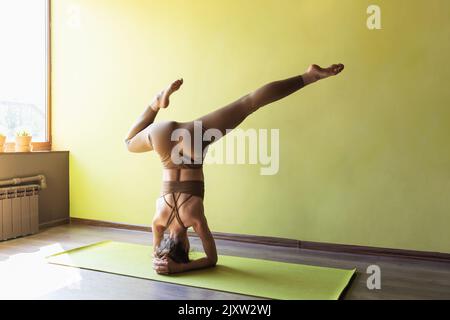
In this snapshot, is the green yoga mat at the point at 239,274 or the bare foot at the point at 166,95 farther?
the bare foot at the point at 166,95

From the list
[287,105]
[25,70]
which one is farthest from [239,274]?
[25,70]

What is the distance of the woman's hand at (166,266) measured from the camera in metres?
2.80

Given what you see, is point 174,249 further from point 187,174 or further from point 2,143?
point 2,143

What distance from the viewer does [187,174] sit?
2969 mm

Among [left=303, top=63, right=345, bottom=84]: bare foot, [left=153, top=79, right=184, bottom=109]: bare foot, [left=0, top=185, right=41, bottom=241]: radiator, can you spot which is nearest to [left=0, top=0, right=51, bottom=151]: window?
[left=0, top=185, right=41, bottom=241]: radiator

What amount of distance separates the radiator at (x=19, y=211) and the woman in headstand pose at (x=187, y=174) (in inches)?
70.2

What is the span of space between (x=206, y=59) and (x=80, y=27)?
1.59 m

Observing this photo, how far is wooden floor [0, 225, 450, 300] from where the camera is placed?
250 cm

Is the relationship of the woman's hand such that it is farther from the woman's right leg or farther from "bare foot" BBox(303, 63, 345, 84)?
"bare foot" BBox(303, 63, 345, 84)

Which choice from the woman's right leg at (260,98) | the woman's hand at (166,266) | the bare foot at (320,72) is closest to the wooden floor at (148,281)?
the woman's hand at (166,266)

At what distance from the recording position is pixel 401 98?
3404 millimetres

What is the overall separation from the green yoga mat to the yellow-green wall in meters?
0.73

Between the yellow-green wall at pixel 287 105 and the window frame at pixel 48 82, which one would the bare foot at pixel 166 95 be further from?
the window frame at pixel 48 82

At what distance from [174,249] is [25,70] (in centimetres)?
286
